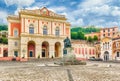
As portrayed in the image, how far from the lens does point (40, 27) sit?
143 feet

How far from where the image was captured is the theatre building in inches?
1625

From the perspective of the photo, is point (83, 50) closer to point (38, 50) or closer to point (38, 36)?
point (38, 50)

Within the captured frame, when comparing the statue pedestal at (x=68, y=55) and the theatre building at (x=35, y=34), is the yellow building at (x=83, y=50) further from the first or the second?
→ the statue pedestal at (x=68, y=55)

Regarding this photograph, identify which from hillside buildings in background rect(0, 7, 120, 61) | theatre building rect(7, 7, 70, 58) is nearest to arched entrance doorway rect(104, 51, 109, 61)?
hillside buildings in background rect(0, 7, 120, 61)

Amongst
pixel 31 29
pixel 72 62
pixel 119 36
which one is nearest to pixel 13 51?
pixel 31 29

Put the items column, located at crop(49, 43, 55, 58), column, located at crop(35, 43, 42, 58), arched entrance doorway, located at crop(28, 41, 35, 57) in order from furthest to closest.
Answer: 1. column, located at crop(49, 43, 55, 58)
2. arched entrance doorway, located at crop(28, 41, 35, 57)
3. column, located at crop(35, 43, 42, 58)

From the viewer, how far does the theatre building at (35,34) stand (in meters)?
41.3

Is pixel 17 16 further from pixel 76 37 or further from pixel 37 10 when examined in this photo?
pixel 76 37

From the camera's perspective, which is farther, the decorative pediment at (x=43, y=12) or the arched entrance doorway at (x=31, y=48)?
the arched entrance doorway at (x=31, y=48)

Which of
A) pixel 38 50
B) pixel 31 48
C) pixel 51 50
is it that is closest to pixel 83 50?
pixel 51 50

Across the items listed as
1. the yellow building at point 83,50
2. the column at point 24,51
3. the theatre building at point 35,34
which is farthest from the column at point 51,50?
the yellow building at point 83,50

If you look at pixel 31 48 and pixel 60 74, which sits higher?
pixel 60 74

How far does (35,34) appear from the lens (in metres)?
42.4

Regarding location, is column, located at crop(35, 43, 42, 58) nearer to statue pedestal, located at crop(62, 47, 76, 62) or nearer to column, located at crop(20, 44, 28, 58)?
column, located at crop(20, 44, 28, 58)
